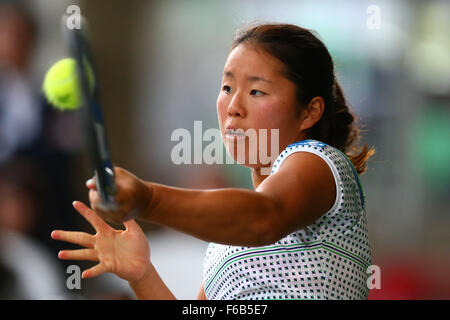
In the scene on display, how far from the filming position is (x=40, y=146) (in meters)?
2.71

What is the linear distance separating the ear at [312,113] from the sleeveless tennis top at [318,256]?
0.15m

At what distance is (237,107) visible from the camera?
116cm

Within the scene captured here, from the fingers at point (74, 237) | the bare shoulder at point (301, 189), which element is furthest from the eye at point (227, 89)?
the fingers at point (74, 237)

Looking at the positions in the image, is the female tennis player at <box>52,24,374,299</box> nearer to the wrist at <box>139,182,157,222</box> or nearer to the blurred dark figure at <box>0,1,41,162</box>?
the wrist at <box>139,182,157,222</box>

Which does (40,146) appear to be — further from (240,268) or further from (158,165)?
(240,268)

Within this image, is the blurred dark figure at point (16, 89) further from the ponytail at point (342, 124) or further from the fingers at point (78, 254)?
the ponytail at point (342, 124)

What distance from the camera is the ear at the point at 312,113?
3.99 ft

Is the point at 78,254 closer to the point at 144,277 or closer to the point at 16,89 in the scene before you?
the point at 144,277

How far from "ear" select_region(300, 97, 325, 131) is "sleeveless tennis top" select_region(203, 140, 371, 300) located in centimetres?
15

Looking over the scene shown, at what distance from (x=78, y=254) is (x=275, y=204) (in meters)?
0.48

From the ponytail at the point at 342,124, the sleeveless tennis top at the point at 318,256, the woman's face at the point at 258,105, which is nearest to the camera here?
the sleeveless tennis top at the point at 318,256

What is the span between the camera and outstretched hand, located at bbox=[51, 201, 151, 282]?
1251 millimetres
